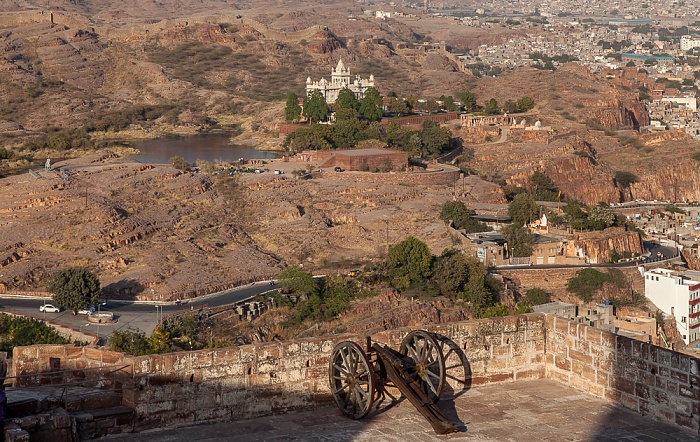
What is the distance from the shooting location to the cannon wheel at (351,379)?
12.3 m

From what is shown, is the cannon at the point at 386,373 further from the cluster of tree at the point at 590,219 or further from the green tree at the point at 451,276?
the cluster of tree at the point at 590,219

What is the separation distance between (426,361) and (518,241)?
39.9m

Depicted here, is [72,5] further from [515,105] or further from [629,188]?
[629,188]

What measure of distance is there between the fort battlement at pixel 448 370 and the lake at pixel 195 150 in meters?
62.0

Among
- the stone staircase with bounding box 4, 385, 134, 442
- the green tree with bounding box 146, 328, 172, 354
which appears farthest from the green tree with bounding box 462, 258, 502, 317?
the stone staircase with bounding box 4, 385, 134, 442

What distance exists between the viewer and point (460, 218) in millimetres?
57062

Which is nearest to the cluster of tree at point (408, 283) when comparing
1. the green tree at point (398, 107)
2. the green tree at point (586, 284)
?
the green tree at point (586, 284)

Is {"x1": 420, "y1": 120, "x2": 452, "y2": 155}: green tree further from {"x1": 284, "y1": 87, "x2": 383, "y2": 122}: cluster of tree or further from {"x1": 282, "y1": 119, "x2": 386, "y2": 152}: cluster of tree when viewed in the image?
{"x1": 284, "y1": 87, "x2": 383, "y2": 122}: cluster of tree

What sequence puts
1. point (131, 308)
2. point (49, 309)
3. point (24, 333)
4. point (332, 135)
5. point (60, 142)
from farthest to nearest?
point (60, 142)
point (332, 135)
point (131, 308)
point (49, 309)
point (24, 333)

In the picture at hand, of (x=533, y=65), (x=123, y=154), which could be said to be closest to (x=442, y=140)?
(x=123, y=154)

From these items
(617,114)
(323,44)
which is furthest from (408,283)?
(323,44)

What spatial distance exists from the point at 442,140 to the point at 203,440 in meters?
67.4

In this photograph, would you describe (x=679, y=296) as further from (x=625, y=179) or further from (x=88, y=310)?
(x=625, y=179)

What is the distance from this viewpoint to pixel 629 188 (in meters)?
81.6
